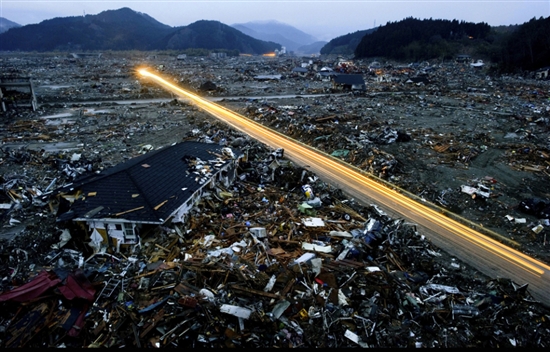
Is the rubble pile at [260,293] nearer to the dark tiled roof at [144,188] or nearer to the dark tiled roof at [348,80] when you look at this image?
the dark tiled roof at [144,188]

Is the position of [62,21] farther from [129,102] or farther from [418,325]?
[418,325]

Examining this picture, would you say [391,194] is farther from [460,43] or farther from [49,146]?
[460,43]

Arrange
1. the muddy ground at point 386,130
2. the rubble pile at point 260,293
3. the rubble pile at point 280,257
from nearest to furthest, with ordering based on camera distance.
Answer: the rubble pile at point 260,293 → the rubble pile at point 280,257 → the muddy ground at point 386,130

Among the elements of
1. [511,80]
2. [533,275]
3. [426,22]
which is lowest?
[533,275]

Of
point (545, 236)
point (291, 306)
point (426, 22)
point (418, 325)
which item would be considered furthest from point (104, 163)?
point (426, 22)

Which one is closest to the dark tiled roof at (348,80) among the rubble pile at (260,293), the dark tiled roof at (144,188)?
the dark tiled roof at (144,188)

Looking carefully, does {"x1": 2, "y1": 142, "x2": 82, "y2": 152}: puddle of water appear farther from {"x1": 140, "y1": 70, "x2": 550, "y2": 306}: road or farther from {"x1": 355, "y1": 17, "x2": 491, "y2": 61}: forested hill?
{"x1": 355, "y1": 17, "x2": 491, "y2": 61}: forested hill

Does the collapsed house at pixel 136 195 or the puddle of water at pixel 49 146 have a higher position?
the collapsed house at pixel 136 195
